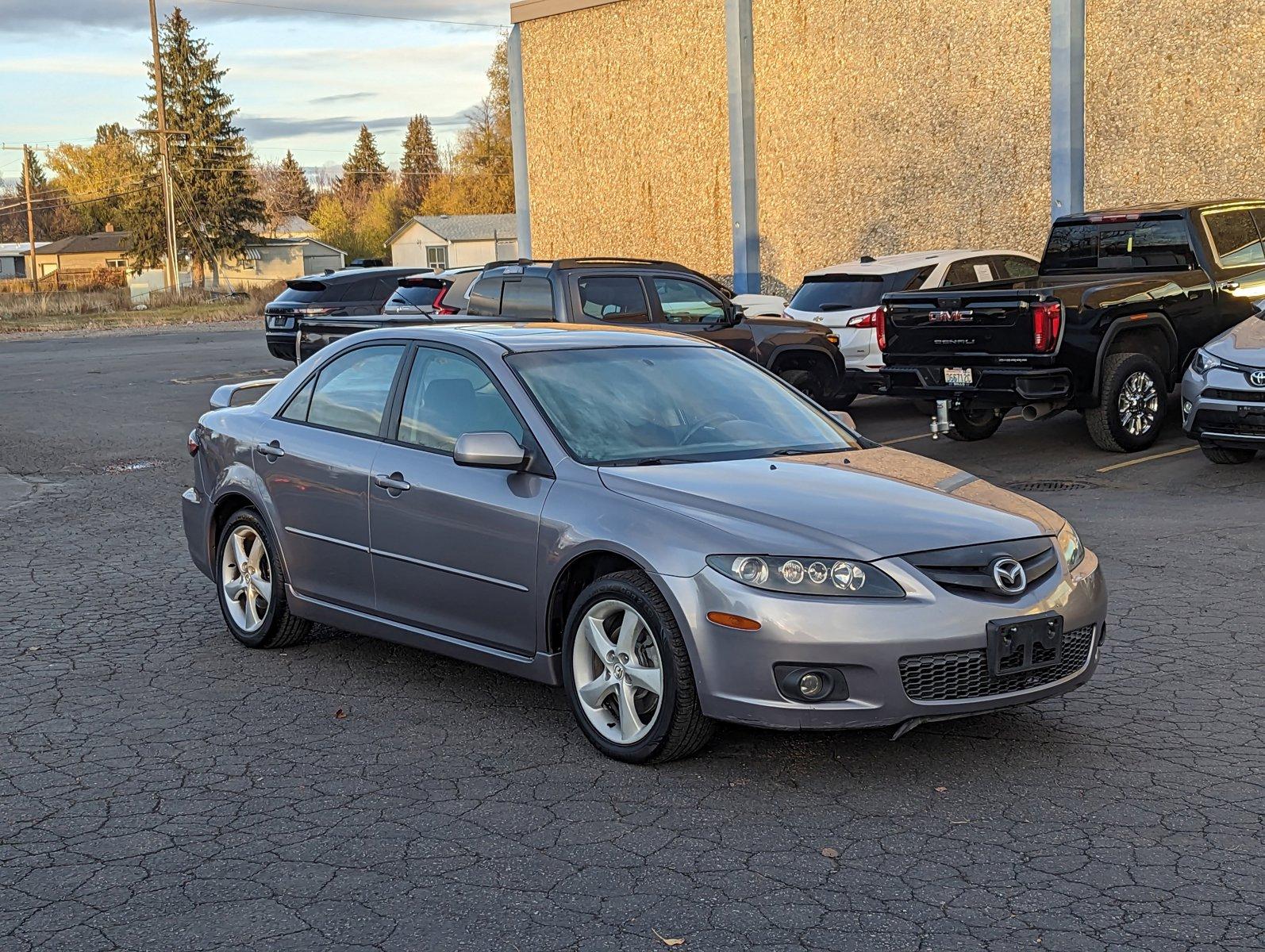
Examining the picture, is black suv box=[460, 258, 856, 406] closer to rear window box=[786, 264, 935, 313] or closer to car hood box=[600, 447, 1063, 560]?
rear window box=[786, 264, 935, 313]

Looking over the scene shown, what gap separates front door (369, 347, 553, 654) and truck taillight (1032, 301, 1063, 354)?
7.08m

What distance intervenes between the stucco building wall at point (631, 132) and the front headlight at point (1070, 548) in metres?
20.1

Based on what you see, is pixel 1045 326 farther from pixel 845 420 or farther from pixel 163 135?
pixel 163 135

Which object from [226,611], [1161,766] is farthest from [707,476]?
[226,611]

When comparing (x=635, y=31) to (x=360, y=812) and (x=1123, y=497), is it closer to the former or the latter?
(x=1123, y=497)

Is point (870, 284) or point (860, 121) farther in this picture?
point (860, 121)

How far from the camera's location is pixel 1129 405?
13.4m

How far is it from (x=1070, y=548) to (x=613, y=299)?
8.86 metres

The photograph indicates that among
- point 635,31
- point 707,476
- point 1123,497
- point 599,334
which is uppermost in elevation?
point 635,31

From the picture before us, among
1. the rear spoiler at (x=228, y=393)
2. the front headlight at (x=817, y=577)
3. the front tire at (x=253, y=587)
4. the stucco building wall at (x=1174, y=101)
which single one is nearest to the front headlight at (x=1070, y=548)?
the front headlight at (x=817, y=577)

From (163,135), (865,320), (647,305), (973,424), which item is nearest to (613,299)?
(647,305)

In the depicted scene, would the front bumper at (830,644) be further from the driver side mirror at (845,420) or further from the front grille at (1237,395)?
the front grille at (1237,395)

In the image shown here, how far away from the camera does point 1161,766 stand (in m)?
5.45

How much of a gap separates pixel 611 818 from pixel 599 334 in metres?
2.66
